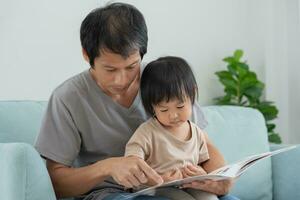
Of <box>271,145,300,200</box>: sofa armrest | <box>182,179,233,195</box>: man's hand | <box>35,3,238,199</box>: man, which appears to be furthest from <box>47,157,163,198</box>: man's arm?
<box>271,145,300,200</box>: sofa armrest

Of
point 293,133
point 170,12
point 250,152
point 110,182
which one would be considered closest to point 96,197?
point 110,182

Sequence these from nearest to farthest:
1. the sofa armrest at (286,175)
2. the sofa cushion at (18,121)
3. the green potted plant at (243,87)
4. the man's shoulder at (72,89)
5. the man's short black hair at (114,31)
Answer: the man's short black hair at (114,31) < the man's shoulder at (72,89) < the sofa cushion at (18,121) < the sofa armrest at (286,175) < the green potted plant at (243,87)

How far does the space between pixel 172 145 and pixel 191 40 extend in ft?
4.78

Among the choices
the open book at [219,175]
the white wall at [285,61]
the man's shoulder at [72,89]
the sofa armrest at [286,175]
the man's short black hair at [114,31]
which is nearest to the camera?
the open book at [219,175]

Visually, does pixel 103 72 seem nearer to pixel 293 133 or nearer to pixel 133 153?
pixel 133 153

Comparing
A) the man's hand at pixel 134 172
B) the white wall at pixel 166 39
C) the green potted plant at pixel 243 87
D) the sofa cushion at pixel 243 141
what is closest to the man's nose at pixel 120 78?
the man's hand at pixel 134 172

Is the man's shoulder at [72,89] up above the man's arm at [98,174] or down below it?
above

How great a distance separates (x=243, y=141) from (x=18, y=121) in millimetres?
956

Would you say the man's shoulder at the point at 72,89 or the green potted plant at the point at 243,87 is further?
the green potted plant at the point at 243,87

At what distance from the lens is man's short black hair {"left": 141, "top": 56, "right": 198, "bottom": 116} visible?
61.8 inches

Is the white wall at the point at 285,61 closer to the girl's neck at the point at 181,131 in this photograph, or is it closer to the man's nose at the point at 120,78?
the girl's neck at the point at 181,131

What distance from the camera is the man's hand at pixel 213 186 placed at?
151cm

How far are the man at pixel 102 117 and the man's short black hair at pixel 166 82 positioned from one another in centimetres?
5

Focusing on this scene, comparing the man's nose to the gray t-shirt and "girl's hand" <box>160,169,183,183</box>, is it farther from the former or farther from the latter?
"girl's hand" <box>160,169,183,183</box>
